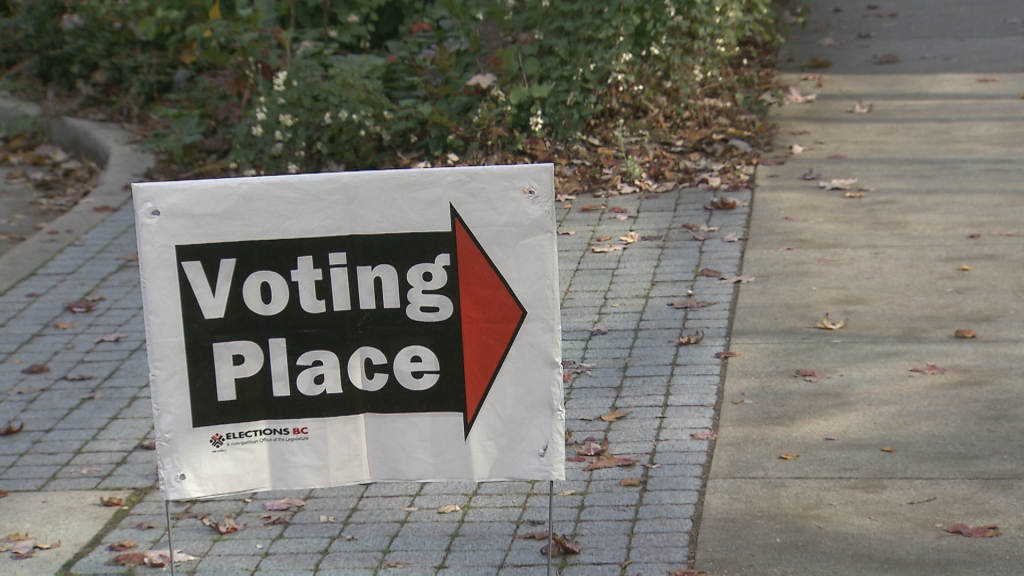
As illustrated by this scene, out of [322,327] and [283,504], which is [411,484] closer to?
[283,504]

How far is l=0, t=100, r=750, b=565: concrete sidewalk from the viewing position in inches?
162

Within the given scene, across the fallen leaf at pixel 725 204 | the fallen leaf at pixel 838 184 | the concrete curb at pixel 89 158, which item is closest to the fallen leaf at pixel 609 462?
the fallen leaf at pixel 725 204

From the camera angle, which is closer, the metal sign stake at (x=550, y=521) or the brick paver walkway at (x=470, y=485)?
the metal sign stake at (x=550, y=521)

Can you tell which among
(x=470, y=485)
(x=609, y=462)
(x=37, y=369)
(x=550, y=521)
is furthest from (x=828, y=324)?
(x=37, y=369)

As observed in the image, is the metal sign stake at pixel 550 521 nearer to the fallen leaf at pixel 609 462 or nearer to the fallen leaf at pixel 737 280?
the fallen leaf at pixel 609 462

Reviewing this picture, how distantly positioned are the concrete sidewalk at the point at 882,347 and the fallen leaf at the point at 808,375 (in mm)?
33

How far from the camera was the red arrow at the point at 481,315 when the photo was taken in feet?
11.0

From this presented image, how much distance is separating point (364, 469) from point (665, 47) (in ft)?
21.2

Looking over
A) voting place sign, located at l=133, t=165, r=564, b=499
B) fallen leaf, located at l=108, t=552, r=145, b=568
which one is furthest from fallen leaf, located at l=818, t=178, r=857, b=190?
fallen leaf, located at l=108, t=552, r=145, b=568

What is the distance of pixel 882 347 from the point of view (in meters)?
5.64

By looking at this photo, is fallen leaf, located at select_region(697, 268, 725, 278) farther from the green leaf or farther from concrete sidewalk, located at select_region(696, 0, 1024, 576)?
the green leaf

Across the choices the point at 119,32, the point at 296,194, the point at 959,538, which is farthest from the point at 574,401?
the point at 119,32

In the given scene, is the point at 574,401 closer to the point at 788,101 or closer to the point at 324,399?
the point at 324,399

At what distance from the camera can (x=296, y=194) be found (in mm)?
3322
